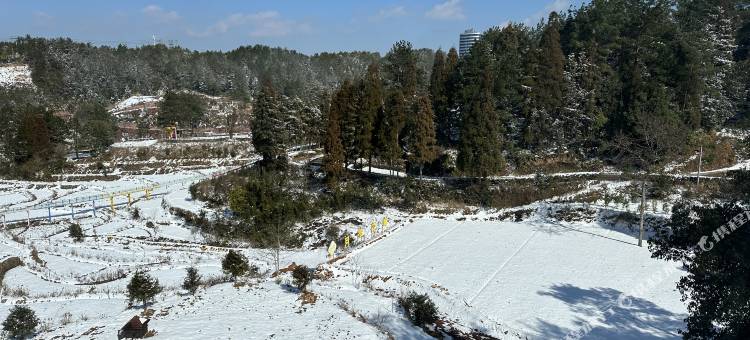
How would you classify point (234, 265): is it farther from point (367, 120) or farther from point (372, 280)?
point (367, 120)

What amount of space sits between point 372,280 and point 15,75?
10619 cm

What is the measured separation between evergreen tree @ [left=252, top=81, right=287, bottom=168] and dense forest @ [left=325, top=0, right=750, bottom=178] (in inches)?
181

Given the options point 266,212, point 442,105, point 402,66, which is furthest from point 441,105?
point 266,212

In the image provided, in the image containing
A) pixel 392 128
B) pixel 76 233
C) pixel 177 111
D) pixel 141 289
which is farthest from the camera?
pixel 177 111

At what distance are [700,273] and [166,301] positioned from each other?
591 inches

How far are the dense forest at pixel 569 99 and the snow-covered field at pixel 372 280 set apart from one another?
5.02 m

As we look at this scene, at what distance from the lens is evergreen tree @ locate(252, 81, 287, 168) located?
112 feet

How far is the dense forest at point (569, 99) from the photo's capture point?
1220 inches

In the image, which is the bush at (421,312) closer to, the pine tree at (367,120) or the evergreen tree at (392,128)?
the evergreen tree at (392,128)

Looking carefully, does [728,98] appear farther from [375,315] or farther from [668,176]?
[375,315]

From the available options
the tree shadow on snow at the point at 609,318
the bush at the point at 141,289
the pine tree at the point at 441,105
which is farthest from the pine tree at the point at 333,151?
the bush at the point at 141,289

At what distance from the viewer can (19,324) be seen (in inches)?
532

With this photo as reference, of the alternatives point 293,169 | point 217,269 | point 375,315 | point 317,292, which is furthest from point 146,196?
point 375,315

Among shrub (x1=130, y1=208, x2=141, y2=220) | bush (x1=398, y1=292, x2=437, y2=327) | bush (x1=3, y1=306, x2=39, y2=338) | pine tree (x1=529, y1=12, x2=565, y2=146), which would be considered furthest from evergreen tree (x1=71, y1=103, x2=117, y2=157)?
bush (x1=398, y1=292, x2=437, y2=327)
